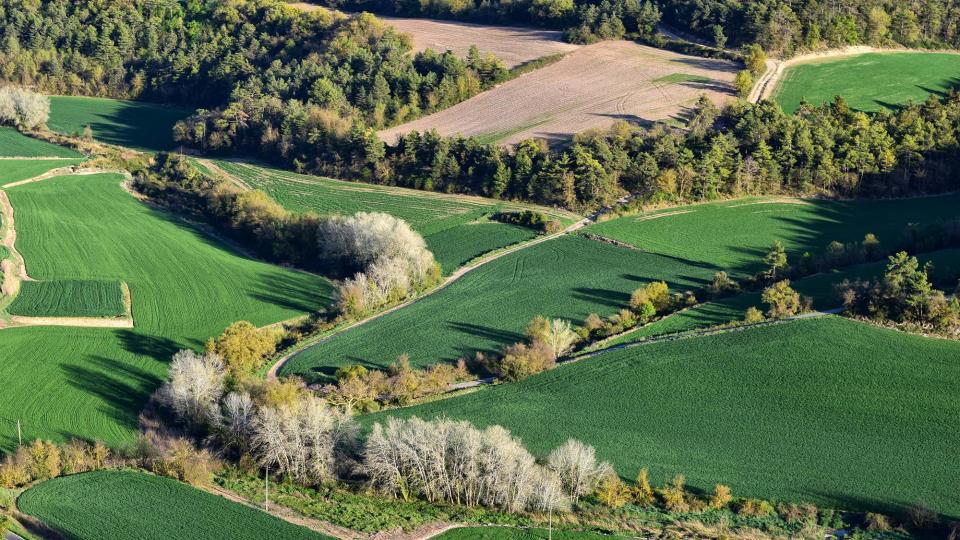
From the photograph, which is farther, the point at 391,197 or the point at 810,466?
the point at 391,197

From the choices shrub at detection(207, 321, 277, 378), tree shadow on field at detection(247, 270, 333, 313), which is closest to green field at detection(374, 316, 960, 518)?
shrub at detection(207, 321, 277, 378)

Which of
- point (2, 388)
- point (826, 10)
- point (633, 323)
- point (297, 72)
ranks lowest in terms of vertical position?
point (2, 388)

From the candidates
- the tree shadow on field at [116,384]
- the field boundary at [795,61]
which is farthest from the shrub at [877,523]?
the field boundary at [795,61]

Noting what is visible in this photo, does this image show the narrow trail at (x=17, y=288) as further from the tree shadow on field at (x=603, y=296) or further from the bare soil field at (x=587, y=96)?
the bare soil field at (x=587, y=96)

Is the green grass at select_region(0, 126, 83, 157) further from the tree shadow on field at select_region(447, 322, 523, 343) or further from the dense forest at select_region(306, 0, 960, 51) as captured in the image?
the tree shadow on field at select_region(447, 322, 523, 343)

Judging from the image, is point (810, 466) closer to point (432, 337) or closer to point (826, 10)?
point (432, 337)

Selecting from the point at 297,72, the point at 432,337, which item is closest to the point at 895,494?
the point at 432,337

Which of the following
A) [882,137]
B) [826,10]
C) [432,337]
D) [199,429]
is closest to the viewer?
[199,429]

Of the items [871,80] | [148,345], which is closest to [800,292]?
[871,80]
